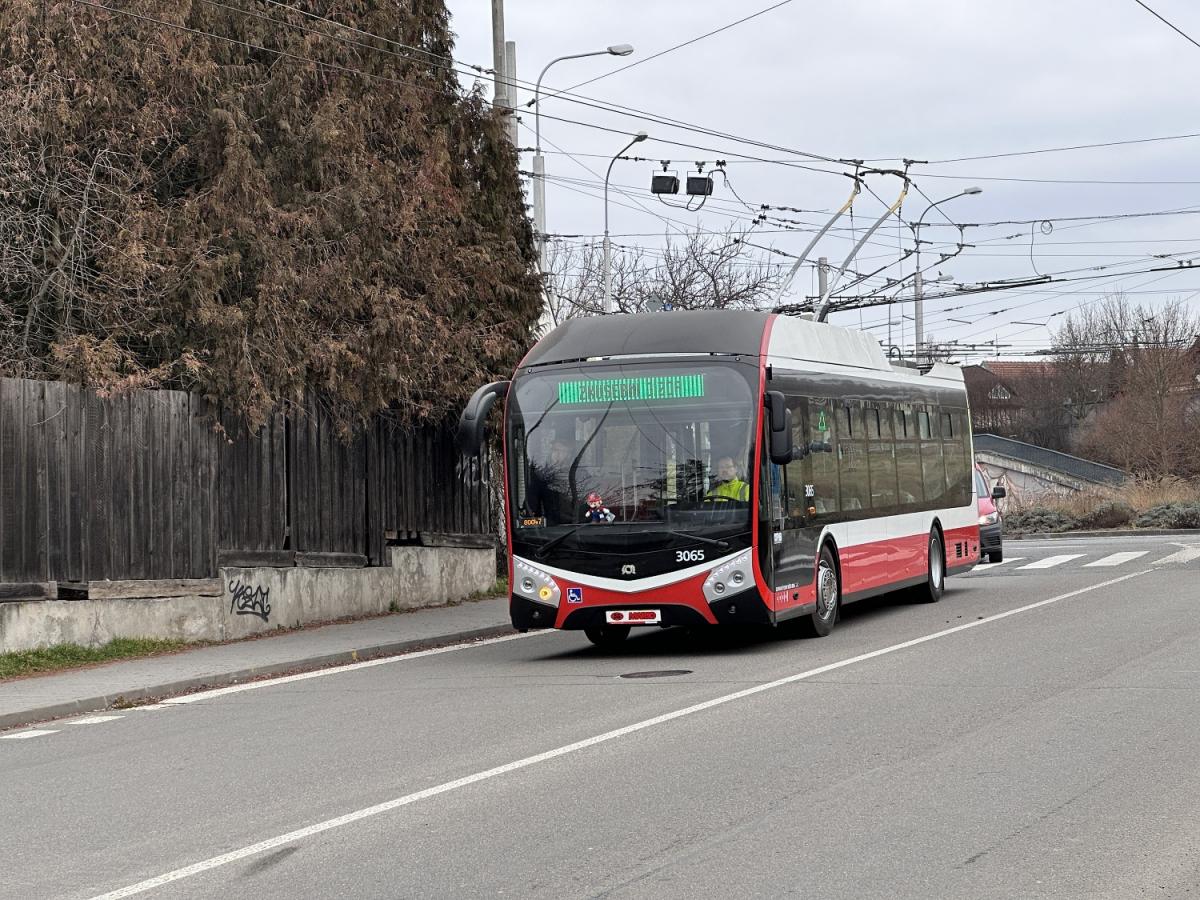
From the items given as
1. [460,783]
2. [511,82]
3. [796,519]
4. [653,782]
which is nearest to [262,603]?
[796,519]

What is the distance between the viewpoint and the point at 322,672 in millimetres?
14852

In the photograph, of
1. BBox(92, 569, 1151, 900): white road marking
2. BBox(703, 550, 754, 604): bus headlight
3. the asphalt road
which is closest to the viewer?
the asphalt road

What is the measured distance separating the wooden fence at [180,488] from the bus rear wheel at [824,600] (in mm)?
6200

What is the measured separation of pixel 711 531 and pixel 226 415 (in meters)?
5.90

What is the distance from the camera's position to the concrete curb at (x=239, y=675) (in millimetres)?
12352

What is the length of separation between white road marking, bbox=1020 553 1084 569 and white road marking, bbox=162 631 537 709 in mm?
12781

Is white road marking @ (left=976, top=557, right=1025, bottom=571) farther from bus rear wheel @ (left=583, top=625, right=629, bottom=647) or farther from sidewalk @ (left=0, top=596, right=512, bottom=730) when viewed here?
bus rear wheel @ (left=583, top=625, right=629, bottom=647)

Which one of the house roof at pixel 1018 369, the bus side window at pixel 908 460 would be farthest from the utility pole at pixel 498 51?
the house roof at pixel 1018 369

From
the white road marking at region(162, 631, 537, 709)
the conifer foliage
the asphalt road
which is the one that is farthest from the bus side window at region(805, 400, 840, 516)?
the conifer foliage

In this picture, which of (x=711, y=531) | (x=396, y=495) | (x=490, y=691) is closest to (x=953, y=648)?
(x=711, y=531)

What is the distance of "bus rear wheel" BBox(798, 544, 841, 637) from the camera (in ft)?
53.5

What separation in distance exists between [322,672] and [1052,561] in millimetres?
17838

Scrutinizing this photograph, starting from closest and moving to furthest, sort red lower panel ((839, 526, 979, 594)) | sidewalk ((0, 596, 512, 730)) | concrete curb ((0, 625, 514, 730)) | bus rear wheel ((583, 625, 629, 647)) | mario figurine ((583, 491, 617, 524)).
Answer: concrete curb ((0, 625, 514, 730)), sidewalk ((0, 596, 512, 730)), mario figurine ((583, 491, 617, 524)), bus rear wheel ((583, 625, 629, 647)), red lower panel ((839, 526, 979, 594))

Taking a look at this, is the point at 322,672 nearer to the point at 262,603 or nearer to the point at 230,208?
the point at 262,603
